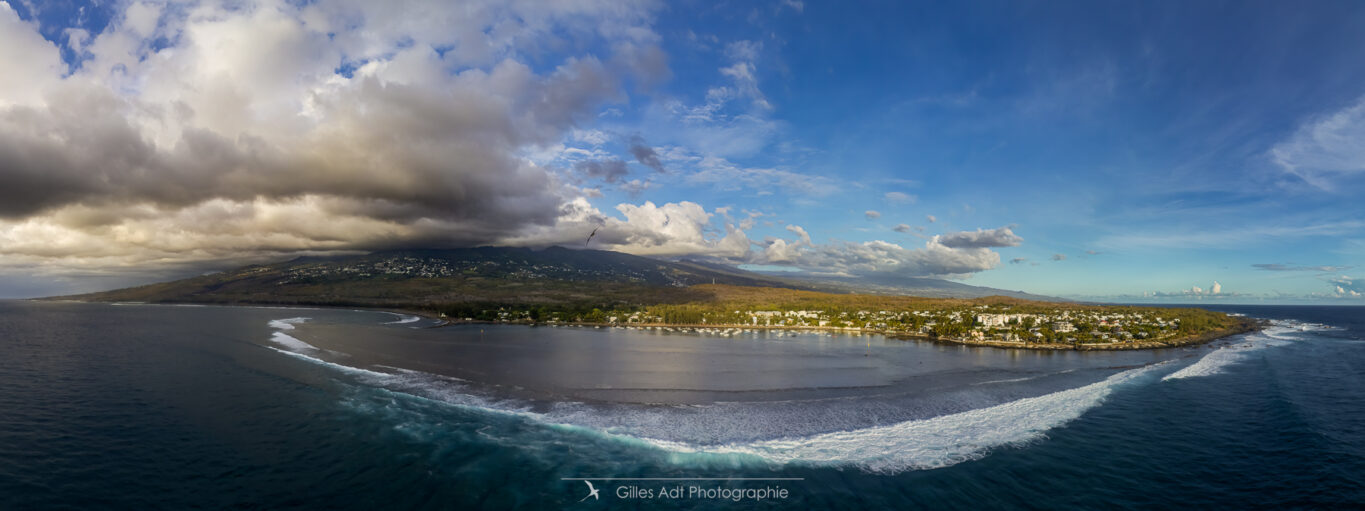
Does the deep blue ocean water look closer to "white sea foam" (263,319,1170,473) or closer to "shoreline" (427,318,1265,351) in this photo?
"white sea foam" (263,319,1170,473)

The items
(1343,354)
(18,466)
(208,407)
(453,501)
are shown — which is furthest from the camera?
(1343,354)

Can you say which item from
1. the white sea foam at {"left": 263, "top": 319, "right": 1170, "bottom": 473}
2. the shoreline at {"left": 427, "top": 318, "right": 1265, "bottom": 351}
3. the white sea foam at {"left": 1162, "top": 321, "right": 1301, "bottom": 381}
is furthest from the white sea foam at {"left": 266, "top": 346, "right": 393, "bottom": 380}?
the white sea foam at {"left": 1162, "top": 321, "right": 1301, "bottom": 381}

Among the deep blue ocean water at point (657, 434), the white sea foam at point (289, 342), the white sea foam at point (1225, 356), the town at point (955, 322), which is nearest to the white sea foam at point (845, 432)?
the deep blue ocean water at point (657, 434)

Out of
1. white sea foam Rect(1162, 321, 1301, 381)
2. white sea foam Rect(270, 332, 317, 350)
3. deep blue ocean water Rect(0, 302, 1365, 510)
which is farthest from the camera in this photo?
white sea foam Rect(270, 332, 317, 350)

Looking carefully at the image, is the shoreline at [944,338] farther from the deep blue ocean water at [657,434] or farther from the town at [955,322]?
the deep blue ocean water at [657,434]

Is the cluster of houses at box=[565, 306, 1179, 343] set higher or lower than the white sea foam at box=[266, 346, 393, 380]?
higher

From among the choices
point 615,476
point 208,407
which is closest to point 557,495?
point 615,476

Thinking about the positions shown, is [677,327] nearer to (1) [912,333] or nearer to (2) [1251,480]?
(1) [912,333]
